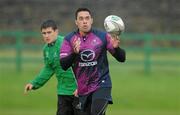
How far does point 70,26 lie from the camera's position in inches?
1294

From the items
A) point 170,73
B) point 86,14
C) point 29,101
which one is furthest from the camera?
point 170,73

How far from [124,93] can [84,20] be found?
9.82m

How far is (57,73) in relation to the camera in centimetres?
1163

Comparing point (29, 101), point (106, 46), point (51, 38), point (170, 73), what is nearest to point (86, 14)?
point (106, 46)

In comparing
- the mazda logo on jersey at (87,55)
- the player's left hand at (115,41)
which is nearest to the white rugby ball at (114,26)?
the player's left hand at (115,41)

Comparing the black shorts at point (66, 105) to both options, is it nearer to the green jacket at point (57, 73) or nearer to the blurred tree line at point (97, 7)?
the green jacket at point (57, 73)

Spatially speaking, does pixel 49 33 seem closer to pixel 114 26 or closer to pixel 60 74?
pixel 60 74

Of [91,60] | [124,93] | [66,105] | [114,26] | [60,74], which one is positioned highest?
[114,26]

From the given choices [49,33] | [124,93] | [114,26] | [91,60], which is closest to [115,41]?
[114,26]

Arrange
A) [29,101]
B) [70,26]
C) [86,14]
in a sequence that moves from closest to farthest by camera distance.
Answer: [86,14], [29,101], [70,26]

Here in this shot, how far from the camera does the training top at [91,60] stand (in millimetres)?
10453

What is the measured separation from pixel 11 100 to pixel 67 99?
7813 mm

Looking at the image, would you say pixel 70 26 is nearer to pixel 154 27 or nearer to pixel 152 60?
pixel 154 27

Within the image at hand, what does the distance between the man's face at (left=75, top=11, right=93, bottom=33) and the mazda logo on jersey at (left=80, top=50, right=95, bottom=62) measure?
0.27 metres
